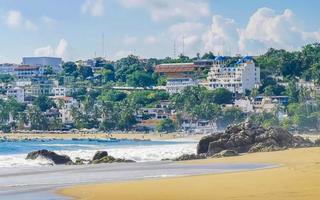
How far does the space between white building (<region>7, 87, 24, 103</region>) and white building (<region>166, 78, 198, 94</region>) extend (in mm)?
29976

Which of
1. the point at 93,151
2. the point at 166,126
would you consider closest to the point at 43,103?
the point at 166,126

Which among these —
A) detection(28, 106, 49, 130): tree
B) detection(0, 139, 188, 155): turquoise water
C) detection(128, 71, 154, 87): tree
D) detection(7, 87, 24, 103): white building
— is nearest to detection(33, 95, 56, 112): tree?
detection(7, 87, 24, 103): white building

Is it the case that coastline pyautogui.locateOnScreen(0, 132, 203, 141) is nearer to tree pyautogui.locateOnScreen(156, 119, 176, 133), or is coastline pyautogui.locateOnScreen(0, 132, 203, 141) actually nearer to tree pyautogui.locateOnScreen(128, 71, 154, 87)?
tree pyautogui.locateOnScreen(156, 119, 176, 133)

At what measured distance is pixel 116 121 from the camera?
127 meters

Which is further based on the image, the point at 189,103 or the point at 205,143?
the point at 189,103

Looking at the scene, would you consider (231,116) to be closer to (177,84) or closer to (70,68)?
(177,84)

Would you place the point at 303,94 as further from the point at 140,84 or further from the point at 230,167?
the point at 230,167

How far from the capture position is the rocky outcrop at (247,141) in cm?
4684

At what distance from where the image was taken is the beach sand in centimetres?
2217

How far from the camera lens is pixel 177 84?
149750 mm

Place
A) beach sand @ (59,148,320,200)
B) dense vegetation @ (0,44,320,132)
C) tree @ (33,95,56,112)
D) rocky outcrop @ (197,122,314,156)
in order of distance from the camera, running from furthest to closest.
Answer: tree @ (33,95,56,112) → dense vegetation @ (0,44,320,132) → rocky outcrop @ (197,122,314,156) → beach sand @ (59,148,320,200)

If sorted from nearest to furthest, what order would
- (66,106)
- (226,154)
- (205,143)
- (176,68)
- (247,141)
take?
1. (226,154)
2. (247,141)
3. (205,143)
4. (66,106)
5. (176,68)

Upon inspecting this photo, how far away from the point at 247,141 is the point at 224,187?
23148 mm

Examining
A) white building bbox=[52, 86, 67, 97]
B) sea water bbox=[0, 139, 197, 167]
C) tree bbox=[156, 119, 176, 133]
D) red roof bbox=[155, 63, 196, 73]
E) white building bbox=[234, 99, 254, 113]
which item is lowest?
sea water bbox=[0, 139, 197, 167]
